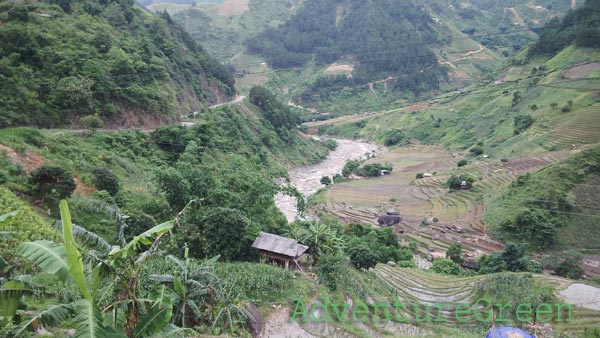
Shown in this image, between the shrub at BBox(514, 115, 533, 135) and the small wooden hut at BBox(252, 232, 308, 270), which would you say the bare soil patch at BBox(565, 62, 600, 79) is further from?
the small wooden hut at BBox(252, 232, 308, 270)

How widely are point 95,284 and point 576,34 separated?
262 feet

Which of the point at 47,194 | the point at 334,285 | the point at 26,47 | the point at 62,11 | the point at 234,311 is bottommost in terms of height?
the point at 334,285

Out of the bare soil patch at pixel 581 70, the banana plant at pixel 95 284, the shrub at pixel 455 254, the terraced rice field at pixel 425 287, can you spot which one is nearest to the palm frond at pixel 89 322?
the banana plant at pixel 95 284

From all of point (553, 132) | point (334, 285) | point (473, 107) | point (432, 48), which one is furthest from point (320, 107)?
point (334, 285)

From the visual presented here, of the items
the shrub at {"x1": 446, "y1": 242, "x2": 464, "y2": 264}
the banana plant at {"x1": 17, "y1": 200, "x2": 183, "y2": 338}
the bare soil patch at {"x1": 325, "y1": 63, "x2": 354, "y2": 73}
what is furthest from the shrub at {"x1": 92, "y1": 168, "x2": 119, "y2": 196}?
the bare soil patch at {"x1": 325, "y1": 63, "x2": 354, "y2": 73}

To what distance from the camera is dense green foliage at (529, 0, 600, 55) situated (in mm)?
59500

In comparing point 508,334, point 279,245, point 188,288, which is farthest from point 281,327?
point 508,334

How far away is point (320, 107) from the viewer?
92625mm

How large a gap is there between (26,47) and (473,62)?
107269 millimetres

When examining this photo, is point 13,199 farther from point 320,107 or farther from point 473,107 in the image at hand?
point 320,107

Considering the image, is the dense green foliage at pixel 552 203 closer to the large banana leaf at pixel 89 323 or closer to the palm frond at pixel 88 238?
the palm frond at pixel 88 238

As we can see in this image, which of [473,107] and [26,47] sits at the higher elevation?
[26,47]

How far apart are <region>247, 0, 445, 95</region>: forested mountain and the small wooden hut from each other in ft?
289

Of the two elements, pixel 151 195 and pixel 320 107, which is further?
pixel 320 107
